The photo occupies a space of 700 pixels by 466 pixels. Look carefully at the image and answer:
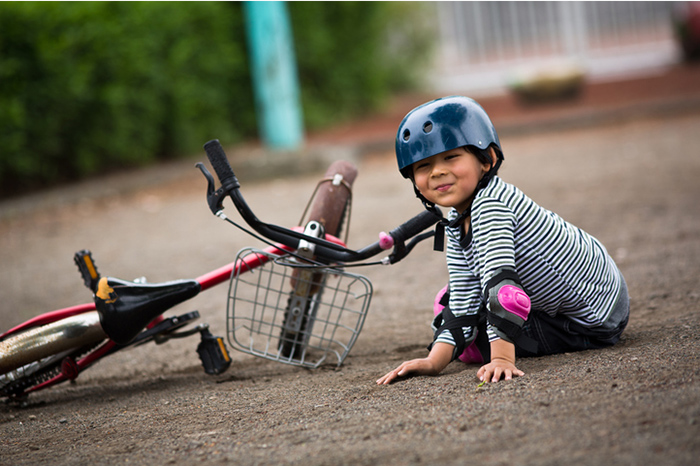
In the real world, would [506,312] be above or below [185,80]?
below

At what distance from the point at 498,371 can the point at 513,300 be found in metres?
0.24

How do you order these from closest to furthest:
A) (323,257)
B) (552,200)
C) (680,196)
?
(323,257), (680,196), (552,200)

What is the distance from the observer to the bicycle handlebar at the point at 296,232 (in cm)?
279

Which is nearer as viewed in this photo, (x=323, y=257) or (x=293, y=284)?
(x=323, y=257)

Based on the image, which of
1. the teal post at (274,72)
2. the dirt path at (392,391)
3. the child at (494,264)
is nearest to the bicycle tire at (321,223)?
the dirt path at (392,391)

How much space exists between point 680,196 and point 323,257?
13.0ft

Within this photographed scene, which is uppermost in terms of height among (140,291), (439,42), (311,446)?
(439,42)

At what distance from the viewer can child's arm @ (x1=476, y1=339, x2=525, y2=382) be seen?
8.07 ft

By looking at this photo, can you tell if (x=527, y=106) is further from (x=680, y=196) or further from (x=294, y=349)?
(x=294, y=349)

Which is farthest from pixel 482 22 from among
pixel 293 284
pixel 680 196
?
pixel 293 284

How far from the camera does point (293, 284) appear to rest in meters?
3.23

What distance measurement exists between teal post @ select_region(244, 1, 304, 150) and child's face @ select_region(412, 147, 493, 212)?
317 inches

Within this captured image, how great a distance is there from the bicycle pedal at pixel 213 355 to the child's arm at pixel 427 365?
0.78 metres

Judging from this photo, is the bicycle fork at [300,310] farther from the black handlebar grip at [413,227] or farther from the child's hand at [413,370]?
the child's hand at [413,370]
